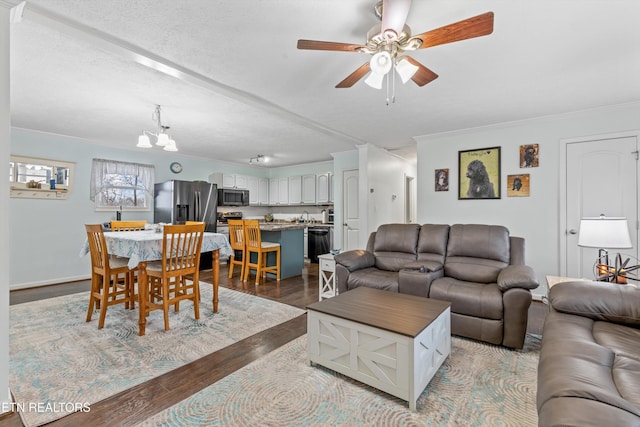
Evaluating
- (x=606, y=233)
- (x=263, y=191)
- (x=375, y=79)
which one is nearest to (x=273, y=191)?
(x=263, y=191)

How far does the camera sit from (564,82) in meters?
2.79

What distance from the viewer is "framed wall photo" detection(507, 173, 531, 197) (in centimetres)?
397

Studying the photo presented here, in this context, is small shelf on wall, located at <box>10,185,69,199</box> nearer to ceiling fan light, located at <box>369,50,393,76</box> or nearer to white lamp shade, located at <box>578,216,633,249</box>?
ceiling fan light, located at <box>369,50,393,76</box>

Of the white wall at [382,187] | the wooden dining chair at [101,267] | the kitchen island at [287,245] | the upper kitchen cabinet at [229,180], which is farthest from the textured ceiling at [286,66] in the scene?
the upper kitchen cabinet at [229,180]

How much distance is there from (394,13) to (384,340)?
1852 millimetres

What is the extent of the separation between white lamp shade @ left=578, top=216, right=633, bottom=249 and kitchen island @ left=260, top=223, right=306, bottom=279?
3.71 meters

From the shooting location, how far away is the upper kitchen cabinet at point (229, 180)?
6789mm

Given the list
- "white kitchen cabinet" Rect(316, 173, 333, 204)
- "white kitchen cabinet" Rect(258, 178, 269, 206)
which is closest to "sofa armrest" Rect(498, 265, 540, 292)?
"white kitchen cabinet" Rect(316, 173, 333, 204)

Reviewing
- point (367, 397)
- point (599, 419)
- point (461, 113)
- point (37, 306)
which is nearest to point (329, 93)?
point (461, 113)

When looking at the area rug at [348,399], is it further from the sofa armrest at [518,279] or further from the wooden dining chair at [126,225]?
the wooden dining chair at [126,225]

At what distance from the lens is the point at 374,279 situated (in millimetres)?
3059

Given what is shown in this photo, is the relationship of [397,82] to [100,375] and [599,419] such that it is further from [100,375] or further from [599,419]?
[100,375]

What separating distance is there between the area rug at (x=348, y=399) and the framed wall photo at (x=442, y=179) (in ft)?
9.41

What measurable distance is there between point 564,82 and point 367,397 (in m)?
3.31
